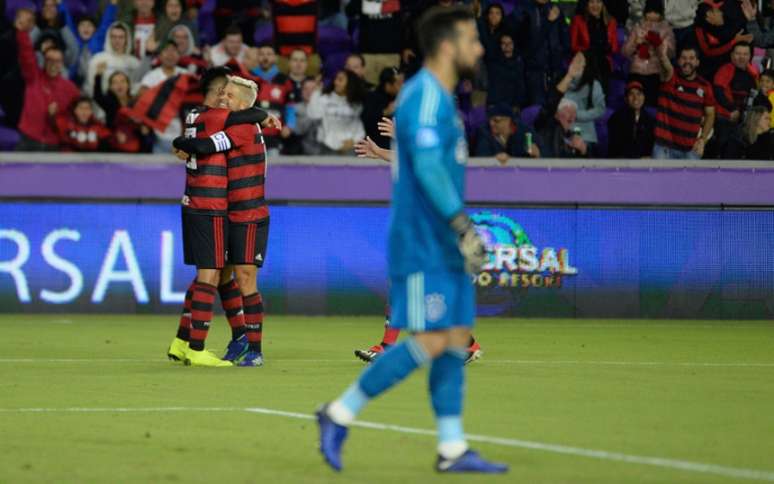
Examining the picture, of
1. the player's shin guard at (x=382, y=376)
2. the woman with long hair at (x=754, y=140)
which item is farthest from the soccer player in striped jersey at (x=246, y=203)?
the woman with long hair at (x=754, y=140)

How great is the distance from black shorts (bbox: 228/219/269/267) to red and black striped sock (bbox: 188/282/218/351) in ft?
0.94

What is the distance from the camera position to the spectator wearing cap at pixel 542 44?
21.3 meters

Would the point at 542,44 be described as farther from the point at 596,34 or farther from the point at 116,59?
the point at 116,59

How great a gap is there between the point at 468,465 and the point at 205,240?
5.88 m

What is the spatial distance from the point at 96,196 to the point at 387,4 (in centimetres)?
502

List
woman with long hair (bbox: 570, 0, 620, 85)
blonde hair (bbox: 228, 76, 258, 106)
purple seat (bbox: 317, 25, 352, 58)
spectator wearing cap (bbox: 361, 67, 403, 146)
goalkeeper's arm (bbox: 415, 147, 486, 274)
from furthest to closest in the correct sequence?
1. purple seat (bbox: 317, 25, 352, 58)
2. woman with long hair (bbox: 570, 0, 620, 85)
3. spectator wearing cap (bbox: 361, 67, 403, 146)
4. blonde hair (bbox: 228, 76, 258, 106)
5. goalkeeper's arm (bbox: 415, 147, 486, 274)

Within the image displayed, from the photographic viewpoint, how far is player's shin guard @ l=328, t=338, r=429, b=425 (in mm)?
6883

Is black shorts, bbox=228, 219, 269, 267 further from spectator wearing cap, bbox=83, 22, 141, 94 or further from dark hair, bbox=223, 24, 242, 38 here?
dark hair, bbox=223, 24, 242, 38

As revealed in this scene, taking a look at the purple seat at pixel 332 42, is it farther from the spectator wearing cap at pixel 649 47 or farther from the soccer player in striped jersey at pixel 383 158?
the soccer player in striped jersey at pixel 383 158

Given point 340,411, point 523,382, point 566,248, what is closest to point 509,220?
point 566,248

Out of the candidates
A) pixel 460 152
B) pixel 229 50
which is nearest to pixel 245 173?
pixel 460 152

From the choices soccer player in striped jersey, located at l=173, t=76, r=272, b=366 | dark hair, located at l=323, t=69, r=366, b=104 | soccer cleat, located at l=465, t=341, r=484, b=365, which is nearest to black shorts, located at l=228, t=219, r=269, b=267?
soccer player in striped jersey, located at l=173, t=76, r=272, b=366

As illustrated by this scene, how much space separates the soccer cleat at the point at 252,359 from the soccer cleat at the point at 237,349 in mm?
205

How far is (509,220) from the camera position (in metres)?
19.4
